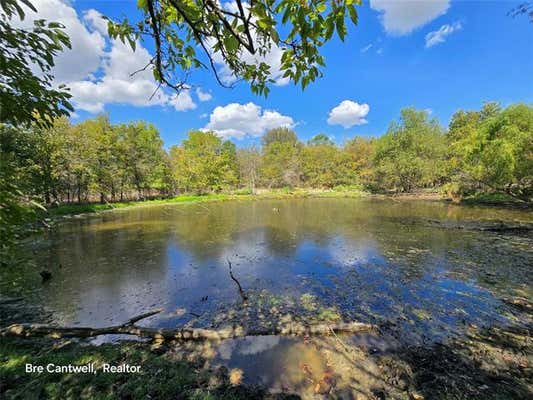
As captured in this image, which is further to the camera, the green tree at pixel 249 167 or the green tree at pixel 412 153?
the green tree at pixel 249 167

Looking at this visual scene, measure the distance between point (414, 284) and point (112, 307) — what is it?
8.91 m

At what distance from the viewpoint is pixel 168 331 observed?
4.51 metres

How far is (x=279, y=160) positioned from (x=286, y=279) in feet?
169

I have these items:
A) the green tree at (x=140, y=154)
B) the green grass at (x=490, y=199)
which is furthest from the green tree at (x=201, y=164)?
the green grass at (x=490, y=199)

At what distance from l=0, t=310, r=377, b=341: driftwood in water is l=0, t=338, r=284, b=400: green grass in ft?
0.56

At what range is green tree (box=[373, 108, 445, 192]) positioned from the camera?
126ft

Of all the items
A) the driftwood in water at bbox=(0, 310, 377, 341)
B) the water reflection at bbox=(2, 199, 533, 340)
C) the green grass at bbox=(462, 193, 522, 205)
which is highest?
the green grass at bbox=(462, 193, 522, 205)

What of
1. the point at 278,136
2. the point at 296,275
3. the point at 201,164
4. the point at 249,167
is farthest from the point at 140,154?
the point at 278,136

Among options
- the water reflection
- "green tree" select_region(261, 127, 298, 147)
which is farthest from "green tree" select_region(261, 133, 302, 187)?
the water reflection

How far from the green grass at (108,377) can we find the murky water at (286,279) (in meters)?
0.69

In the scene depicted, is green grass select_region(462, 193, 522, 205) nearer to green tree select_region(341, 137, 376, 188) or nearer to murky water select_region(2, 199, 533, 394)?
murky water select_region(2, 199, 533, 394)

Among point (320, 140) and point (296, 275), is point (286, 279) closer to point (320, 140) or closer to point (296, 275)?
point (296, 275)

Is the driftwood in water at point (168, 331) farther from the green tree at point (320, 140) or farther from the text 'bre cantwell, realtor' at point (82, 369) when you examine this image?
the green tree at point (320, 140)

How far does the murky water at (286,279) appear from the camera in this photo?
5.58 metres
